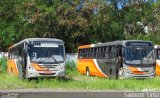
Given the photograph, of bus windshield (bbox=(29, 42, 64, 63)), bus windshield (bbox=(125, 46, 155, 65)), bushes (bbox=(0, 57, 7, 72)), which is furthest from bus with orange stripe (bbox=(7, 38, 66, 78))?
bushes (bbox=(0, 57, 7, 72))

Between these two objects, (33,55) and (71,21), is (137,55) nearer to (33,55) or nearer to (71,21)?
(33,55)

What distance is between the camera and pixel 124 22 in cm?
4859

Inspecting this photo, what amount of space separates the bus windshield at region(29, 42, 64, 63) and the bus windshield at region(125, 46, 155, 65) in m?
4.26

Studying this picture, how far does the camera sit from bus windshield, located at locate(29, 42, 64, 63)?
25.7 metres

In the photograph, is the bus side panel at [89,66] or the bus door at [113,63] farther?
the bus side panel at [89,66]

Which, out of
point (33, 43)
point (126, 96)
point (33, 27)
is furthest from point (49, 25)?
point (126, 96)

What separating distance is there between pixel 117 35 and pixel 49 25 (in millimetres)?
8664

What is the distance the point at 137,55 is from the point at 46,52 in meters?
5.92

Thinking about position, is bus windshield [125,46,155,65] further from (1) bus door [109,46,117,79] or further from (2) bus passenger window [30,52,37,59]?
(2) bus passenger window [30,52,37,59]

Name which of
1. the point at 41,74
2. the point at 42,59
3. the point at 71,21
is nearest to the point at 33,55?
the point at 42,59

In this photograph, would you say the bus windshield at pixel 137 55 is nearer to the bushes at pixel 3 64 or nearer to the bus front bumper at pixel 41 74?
the bus front bumper at pixel 41 74

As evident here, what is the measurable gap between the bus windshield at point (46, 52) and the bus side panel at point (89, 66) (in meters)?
5.77

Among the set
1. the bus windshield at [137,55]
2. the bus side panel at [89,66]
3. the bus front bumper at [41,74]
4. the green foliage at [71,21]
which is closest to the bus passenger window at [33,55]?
the bus front bumper at [41,74]

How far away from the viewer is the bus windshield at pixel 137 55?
2706 cm
